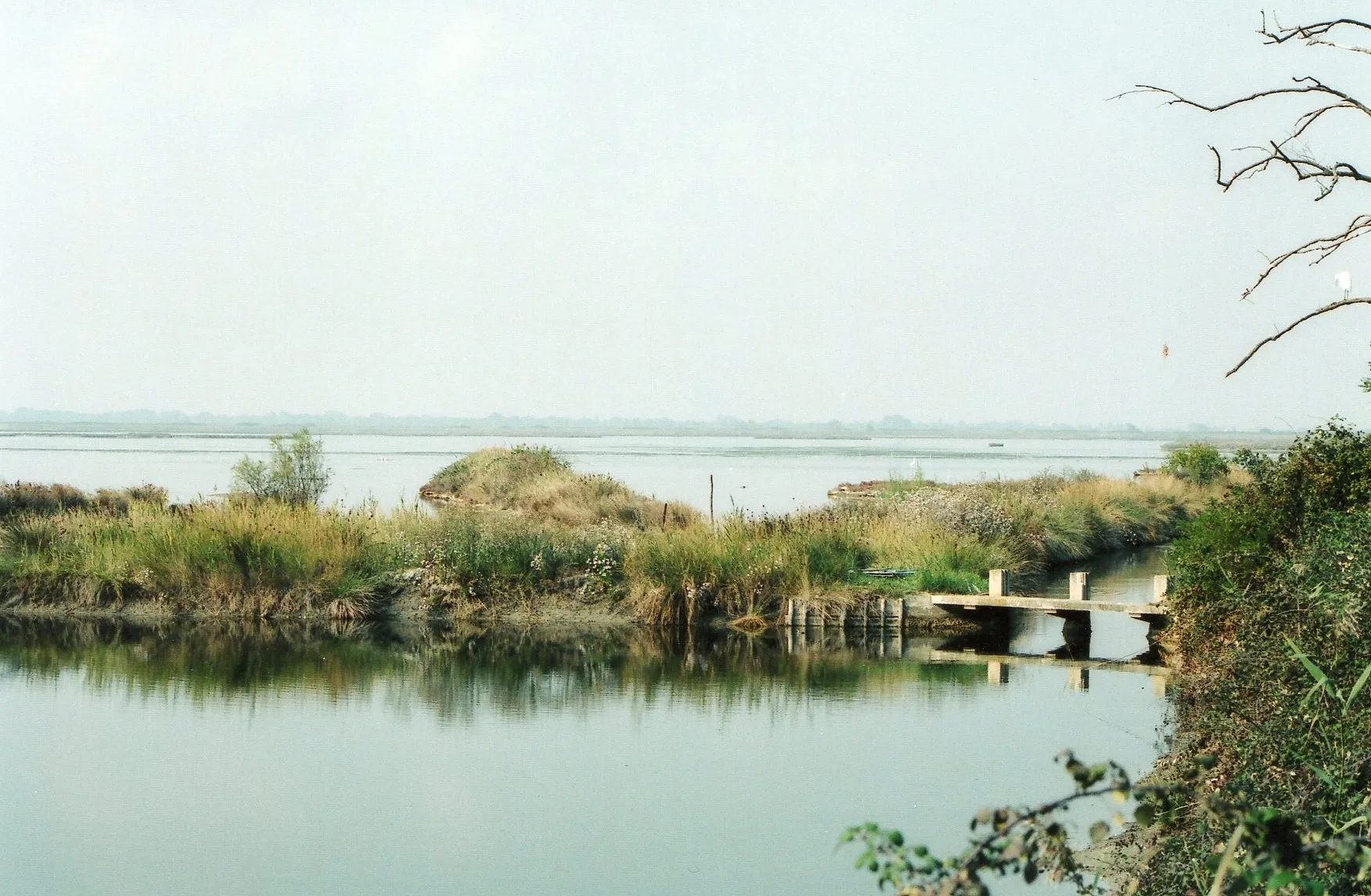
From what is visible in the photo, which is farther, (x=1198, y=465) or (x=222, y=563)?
(x=1198, y=465)

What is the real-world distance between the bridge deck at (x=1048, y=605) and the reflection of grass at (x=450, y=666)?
73.9 inches

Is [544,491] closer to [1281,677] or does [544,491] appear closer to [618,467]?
Result: [1281,677]

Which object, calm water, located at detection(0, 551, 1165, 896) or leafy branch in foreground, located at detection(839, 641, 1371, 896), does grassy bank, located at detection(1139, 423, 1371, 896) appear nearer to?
leafy branch in foreground, located at detection(839, 641, 1371, 896)

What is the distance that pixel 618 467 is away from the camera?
68062 mm

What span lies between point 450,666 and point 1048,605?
7104 millimetres

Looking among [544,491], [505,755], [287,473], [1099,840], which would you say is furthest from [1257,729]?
[544,491]

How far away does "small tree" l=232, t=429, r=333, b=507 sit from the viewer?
99.7 feet

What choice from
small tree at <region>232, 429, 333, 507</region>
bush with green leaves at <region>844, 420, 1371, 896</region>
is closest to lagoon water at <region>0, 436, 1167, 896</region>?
bush with green leaves at <region>844, 420, 1371, 896</region>

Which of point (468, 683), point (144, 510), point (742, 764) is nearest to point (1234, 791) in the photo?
point (742, 764)

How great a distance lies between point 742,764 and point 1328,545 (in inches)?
206

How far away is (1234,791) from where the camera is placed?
17.0 feet

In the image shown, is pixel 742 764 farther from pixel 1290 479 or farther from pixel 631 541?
pixel 631 541

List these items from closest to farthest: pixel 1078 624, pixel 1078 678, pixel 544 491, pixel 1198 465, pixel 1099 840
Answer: pixel 1099 840, pixel 1078 678, pixel 1078 624, pixel 544 491, pixel 1198 465

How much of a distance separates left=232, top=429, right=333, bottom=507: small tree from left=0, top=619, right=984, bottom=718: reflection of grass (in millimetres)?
11019
